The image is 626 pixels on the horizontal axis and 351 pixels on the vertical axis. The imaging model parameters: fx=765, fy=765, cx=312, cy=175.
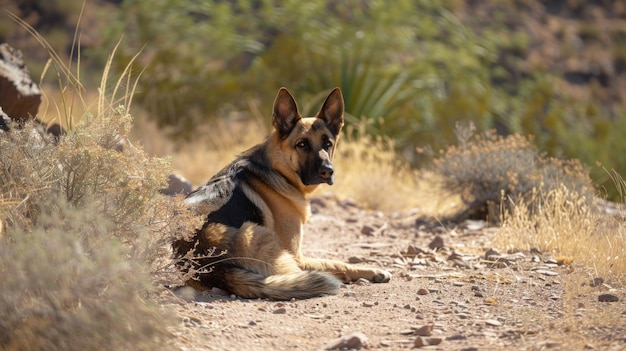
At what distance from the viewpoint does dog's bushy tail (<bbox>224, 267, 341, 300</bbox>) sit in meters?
5.34

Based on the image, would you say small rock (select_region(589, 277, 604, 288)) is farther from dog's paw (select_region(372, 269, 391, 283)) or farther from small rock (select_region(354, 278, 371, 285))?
small rock (select_region(354, 278, 371, 285))

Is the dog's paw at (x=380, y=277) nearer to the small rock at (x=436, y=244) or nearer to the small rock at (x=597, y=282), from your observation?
the small rock at (x=436, y=244)

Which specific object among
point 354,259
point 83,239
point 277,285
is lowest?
point 354,259

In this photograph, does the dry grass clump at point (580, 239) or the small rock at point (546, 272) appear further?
the small rock at point (546, 272)

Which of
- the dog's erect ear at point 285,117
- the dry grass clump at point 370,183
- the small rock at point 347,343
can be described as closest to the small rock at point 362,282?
the dog's erect ear at point 285,117

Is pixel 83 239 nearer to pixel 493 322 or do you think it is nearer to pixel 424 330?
pixel 424 330

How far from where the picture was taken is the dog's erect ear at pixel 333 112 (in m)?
6.48

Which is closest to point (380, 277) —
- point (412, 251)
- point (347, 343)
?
point (412, 251)

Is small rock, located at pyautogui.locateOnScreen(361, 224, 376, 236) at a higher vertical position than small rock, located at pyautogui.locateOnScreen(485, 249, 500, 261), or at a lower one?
lower

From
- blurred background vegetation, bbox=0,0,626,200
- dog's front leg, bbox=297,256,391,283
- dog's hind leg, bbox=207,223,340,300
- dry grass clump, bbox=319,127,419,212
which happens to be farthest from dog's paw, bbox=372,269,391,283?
blurred background vegetation, bbox=0,0,626,200

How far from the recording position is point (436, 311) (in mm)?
Answer: 5109

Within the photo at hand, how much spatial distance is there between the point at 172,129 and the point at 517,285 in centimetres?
1069

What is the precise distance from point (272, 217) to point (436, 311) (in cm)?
157

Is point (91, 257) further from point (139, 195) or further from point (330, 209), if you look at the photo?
point (330, 209)
